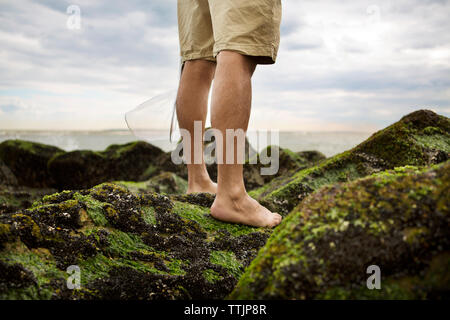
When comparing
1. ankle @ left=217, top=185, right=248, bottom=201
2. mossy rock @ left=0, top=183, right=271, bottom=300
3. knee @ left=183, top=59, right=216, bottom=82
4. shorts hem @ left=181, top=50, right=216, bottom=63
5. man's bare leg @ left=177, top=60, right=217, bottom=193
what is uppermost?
shorts hem @ left=181, top=50, right=216, bottom=63

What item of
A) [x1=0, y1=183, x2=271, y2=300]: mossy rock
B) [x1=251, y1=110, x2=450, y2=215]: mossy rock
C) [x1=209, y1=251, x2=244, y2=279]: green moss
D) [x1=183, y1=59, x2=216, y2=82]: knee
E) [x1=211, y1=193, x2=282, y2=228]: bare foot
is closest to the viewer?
[x1=0, y1=183, x2=271, y2=300]: mossy rock

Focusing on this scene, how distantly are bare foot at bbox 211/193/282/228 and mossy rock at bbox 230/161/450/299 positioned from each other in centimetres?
137

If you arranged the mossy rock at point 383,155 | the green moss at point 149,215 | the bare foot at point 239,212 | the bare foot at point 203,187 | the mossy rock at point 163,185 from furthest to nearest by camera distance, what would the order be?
the mossy rock at point 163,185
the bare foot at point 203,187
the mossy rock at point 383,155
the bare foot at point 239,212
the green moss at point 149,215

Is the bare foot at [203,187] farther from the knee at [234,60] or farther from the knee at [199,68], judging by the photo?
the knee at [234,60]

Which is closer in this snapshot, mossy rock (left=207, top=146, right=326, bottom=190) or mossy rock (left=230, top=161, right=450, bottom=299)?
mossy rock (left=230, top=161, right=450, bottom=299)

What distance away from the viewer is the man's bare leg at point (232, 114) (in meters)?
2.79

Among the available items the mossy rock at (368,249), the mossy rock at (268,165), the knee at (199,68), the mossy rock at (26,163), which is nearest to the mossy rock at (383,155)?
the knee at (199,68)

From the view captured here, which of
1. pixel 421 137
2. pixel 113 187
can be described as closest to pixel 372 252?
pixel 113 187

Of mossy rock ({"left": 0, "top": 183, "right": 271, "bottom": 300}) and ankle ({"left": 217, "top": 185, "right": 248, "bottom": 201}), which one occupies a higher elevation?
ankle ({"left": 217, "top": 185, "right": 248, "bottom": 201})

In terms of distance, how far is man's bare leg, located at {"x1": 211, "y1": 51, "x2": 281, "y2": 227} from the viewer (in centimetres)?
279

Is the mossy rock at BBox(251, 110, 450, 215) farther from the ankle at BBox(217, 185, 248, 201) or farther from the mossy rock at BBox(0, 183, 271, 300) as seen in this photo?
the mossy rock at BBox(0, 183, 271, 300)

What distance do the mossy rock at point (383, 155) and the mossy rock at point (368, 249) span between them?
201cm

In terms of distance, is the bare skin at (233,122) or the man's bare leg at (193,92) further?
the man's bare leg at (193,92)

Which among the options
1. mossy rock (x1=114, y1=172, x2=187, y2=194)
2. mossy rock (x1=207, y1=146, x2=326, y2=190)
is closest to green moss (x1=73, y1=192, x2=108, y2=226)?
mossy rock (x1=114, y1=172, x2=187, y2=194)
